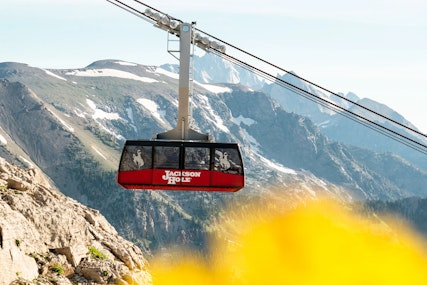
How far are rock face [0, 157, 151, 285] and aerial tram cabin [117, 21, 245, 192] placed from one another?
1162 centimetres

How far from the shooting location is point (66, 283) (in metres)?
55.1

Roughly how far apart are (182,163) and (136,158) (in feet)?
11.5

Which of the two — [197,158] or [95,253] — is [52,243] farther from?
[197,158]

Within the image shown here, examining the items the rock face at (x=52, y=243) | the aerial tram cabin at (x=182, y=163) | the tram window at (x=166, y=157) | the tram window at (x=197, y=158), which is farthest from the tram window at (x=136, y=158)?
the rock face at (x=52, y=243)

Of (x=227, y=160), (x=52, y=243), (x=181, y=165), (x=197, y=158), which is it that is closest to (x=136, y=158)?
(x=181, y=165)

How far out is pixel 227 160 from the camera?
48812 millimetres

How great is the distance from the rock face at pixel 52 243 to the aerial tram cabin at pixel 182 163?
38.1 ft

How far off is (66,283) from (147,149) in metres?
14.6

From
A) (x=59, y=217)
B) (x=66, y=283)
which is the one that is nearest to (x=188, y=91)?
(x=66, y=283)

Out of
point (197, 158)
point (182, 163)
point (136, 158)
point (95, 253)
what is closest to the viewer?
point (182, 163)

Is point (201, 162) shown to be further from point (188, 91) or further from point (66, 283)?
point (66, 283)

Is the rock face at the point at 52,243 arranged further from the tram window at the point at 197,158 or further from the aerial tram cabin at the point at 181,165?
the tram window at the point at 197,158

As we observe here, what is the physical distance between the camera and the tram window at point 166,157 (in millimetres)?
48219

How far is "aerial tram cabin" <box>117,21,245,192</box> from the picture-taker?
48094mm
